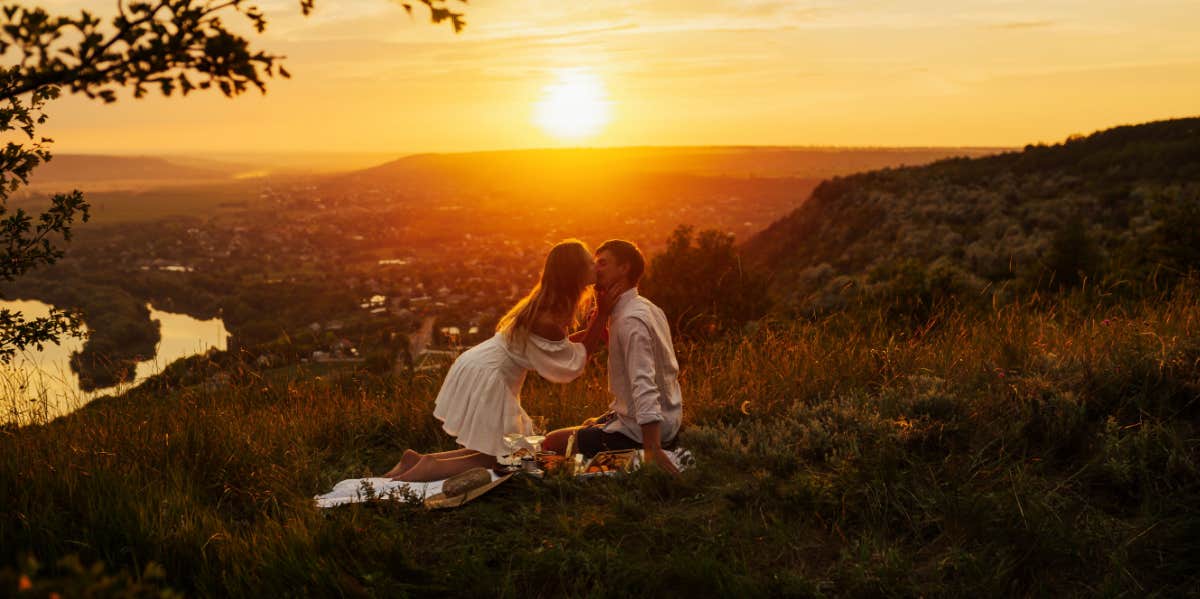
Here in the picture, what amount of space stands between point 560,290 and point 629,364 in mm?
643

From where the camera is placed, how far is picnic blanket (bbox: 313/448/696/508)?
4012 millimetres

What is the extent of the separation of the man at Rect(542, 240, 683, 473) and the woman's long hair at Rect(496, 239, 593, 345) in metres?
0.13

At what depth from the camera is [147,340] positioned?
520 inches

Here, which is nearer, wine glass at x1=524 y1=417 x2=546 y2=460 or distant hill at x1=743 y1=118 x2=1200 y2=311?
wine glass at x1=524 y1=417 x2=546 y2=460

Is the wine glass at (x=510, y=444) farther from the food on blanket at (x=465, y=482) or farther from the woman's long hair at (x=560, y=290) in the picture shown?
the woman's long hair at (x=560, y=290)

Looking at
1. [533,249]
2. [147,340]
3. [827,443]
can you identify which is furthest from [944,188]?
[827,443]

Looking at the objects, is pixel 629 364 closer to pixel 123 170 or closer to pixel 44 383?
pixel 44 383

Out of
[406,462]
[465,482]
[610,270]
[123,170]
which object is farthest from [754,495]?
[123,170]

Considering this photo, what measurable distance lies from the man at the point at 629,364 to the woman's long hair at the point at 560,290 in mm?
133

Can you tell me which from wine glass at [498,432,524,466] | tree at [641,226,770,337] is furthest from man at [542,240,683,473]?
tree at [641,226,770,337]

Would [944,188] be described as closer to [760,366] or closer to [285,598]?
[760,366]

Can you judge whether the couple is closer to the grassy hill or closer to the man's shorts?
the man's shorts

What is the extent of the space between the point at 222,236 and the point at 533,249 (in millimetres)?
30471

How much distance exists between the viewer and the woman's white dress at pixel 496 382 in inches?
188
